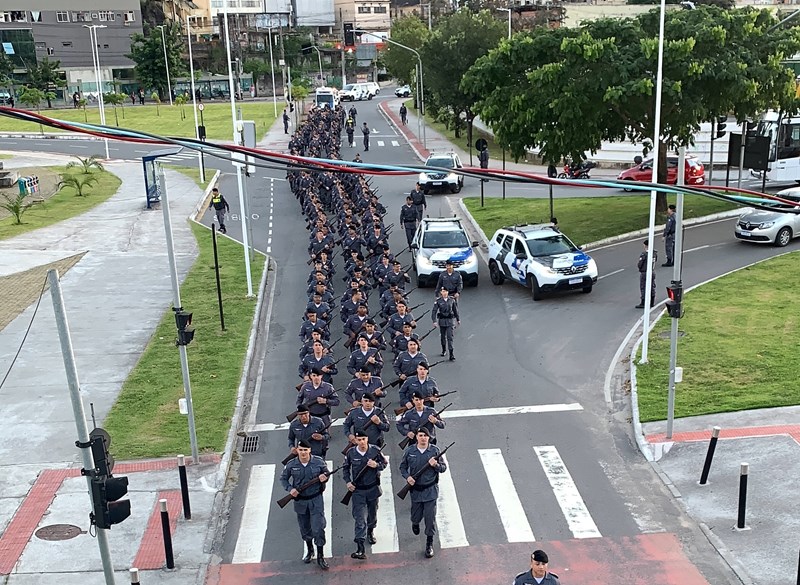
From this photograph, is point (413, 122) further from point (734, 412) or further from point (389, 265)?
point (734, 412)

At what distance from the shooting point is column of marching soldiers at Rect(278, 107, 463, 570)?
10.8 metres

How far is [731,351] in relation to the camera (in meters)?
17.0

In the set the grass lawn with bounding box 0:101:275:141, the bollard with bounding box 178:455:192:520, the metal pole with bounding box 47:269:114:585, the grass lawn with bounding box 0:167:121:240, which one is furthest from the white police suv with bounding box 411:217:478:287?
the grass lawn with bounding box 0:101:275:141

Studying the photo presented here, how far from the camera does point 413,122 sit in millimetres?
68312

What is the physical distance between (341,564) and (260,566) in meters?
0.97

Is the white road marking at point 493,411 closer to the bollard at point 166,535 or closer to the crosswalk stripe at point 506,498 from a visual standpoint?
the crosswalk stripe at point 506,498

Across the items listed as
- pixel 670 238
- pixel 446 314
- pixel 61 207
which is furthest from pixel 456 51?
pixel 446 314

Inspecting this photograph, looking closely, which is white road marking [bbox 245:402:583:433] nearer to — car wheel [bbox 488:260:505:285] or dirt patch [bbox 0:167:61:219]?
car wheel [bbox 488:260:505:285]

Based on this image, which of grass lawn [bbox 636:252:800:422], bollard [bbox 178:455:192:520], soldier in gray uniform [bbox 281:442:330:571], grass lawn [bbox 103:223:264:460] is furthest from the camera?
grass lawn [bbox 636:252:800:422]

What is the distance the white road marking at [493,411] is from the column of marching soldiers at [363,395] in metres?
0.43

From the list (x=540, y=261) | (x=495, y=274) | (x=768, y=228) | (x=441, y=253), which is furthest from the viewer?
(x=768, y=228)

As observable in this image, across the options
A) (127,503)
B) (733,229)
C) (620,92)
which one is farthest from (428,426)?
(733,229)

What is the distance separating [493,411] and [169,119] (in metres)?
64.3

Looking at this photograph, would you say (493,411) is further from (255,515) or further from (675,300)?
(255,515)
